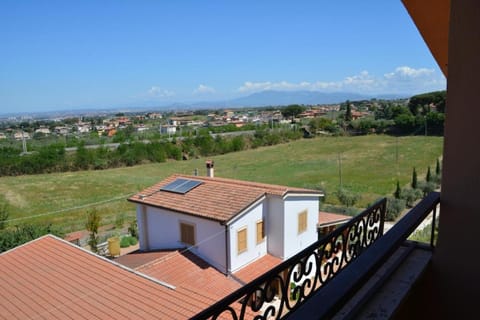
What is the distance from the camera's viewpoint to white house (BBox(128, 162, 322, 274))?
6.77 metres

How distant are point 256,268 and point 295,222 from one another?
4.91 ft

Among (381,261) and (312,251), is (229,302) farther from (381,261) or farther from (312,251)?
(381,261)

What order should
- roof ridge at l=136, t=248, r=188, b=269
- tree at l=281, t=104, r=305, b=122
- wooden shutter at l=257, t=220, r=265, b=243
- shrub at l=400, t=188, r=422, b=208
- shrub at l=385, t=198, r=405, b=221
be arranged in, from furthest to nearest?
tree at l=281, t=104, r=305, b=122, shrub at l=400, t=188, r=422, b=208, shrub at l=385, t=198, r=405, b=221, wooden shutter at l=257, t=220, r=265, b=243, roof ridge at l=136, t=248, r=188, b=269

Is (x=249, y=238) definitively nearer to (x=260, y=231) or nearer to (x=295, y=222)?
(x=260, y=231)

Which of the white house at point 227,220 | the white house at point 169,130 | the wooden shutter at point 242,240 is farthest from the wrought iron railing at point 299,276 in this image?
the white house at point 169,130

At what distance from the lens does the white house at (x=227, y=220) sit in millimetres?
6766

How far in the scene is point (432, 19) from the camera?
1.93 m

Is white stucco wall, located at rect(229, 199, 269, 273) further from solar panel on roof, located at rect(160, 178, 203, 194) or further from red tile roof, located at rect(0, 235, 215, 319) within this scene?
red tile roof, located at rect(0, 235, 215, 319)

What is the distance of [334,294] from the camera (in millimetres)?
916

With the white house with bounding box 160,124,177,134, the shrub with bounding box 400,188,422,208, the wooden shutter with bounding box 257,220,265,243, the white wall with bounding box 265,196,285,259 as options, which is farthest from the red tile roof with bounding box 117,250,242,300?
the white house with bounding box 160,124,177,134

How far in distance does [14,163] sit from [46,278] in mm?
23761

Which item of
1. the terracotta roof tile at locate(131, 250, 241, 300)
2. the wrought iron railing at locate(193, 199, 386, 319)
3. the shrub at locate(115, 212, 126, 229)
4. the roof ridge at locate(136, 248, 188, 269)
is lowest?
the shrub at locate(115, 212, 126, 229)

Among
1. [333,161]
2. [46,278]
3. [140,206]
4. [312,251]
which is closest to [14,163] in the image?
[140,206]

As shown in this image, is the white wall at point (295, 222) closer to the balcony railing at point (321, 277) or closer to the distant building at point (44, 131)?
the balcony railing at point (321, 277)
